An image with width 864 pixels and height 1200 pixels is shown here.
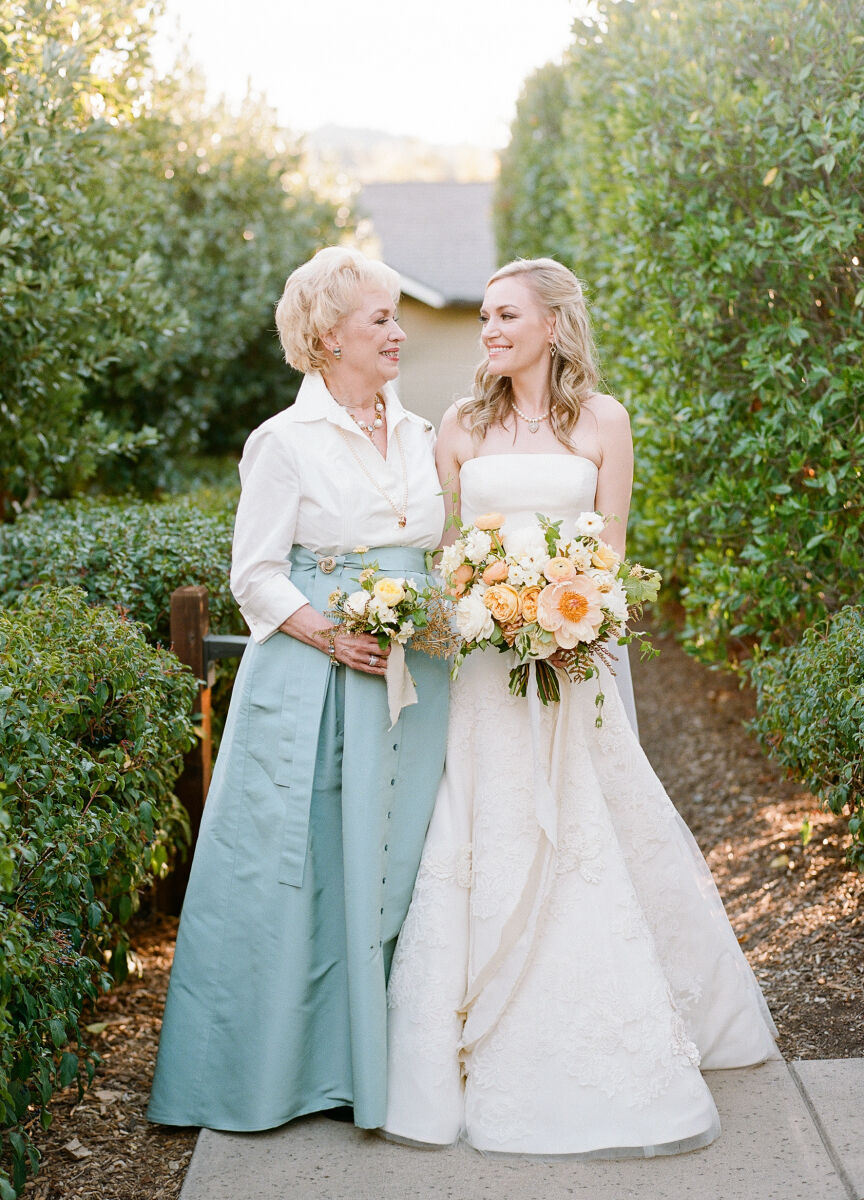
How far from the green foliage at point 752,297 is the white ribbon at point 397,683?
2.13 metres

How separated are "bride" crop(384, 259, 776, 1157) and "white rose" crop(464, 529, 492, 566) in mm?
421

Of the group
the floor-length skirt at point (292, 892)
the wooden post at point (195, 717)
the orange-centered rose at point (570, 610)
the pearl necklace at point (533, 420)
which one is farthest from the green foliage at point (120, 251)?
the orange-centered rose at point (570, 610)

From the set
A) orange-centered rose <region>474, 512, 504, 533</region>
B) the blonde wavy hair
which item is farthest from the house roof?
orange-centered rose <region>474, 512, 504, 533</region>

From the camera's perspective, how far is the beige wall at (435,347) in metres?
17.6

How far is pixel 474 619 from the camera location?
316 cm

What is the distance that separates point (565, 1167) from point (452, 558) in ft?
5.26

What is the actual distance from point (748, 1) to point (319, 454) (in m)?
3.07

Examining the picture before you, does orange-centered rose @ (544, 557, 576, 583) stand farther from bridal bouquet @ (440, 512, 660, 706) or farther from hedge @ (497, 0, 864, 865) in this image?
hedge @ (497, 0, 864, 865)

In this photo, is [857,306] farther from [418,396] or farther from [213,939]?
[418,396]

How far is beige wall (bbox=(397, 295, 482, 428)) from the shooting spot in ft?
57.6

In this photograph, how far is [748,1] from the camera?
16.5 feet

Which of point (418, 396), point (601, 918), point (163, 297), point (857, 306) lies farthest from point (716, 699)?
point (418, 396)

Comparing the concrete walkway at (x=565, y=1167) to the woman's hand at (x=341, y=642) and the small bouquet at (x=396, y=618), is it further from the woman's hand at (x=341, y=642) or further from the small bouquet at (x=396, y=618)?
the woman's hand at (x=341, y=642)

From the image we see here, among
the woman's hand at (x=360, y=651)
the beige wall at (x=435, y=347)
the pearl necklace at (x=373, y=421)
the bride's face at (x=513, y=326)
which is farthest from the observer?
the beige wall at (x=435, y=347)
